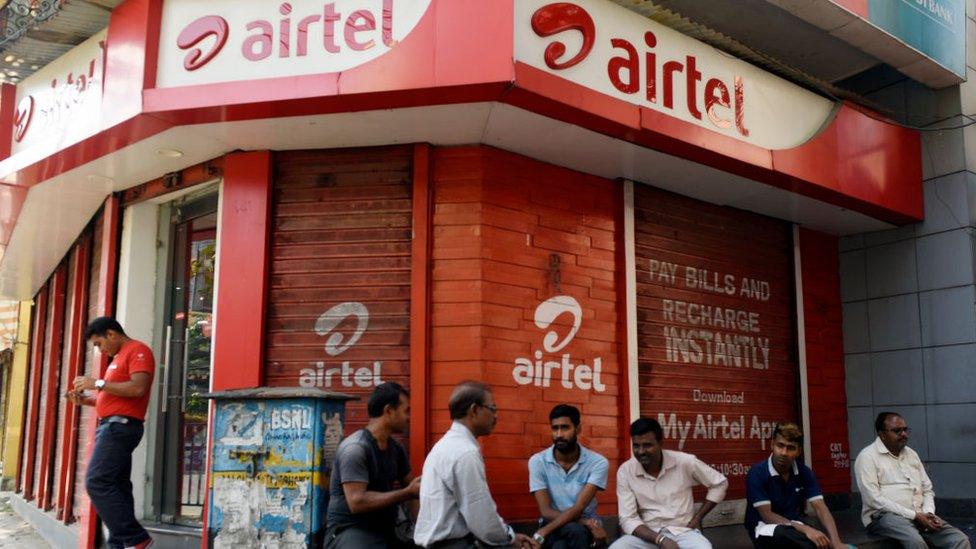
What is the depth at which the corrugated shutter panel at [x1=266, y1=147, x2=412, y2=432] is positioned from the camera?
6.18 meters

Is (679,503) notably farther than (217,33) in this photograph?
No

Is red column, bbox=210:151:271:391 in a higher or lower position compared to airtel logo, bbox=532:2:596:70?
lower

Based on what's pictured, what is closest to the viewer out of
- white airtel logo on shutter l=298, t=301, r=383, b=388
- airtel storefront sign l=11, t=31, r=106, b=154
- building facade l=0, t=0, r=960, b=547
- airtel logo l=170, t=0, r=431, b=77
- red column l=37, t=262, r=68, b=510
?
airtel logo l=170, t=0, r=431, b=77

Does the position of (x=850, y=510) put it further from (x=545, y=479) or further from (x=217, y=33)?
(x=217, y=33)

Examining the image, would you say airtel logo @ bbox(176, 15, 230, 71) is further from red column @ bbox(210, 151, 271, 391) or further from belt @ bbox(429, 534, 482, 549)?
belt @ bbox(429, 534, 482, 549)

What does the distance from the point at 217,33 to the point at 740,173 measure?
419 centimetres

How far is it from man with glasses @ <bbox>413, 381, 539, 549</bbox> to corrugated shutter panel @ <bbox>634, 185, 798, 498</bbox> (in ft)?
11.1

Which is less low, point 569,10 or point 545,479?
point 569,10

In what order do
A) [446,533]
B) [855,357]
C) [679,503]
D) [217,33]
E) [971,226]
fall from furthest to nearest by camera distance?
[855,357], [971,226], [217,33], [679,503], [446,533]

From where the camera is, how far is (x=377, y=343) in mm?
6176

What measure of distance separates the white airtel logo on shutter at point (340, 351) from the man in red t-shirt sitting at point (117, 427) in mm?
1132

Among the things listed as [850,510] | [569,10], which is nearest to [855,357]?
[850,510]

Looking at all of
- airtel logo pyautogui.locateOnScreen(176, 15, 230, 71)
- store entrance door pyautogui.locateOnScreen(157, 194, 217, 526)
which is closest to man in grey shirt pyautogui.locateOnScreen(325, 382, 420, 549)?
airtel logo pyautogui.locateOnScreen(176, 15, 230, 71)

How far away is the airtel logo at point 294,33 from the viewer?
18.2ft
